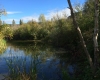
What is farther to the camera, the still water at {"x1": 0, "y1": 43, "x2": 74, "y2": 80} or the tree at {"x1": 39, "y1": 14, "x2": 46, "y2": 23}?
the tree at {"x1": 39, "y1": 14, "x2": 46, "y2": 23}

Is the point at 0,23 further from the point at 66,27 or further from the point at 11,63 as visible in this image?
the point at 11,63

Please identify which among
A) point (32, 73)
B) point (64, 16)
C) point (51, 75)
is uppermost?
point (64, 16)

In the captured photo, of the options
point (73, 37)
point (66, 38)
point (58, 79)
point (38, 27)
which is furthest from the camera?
point (38, 27)

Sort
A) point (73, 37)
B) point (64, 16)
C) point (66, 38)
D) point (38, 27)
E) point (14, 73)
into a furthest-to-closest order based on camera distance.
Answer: point (38, 27) < point (64, 16) < point (66, 38) < point (73, 37) < point (14, 73)

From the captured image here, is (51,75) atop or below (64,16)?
below

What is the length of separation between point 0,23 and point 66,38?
7.45 meters

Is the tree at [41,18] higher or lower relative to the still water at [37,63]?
higher

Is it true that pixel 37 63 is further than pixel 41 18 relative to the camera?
No

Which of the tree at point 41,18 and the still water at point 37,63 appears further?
the tree at point 41,18

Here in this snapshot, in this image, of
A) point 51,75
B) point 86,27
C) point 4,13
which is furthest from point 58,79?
point 4,13

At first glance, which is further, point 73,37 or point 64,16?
point 64,16

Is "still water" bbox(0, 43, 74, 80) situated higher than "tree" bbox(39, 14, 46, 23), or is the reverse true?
"tree" bbox(39, 14, 46, 23)

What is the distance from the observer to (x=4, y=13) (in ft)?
64.2

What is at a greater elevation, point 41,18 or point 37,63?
point 41,18
